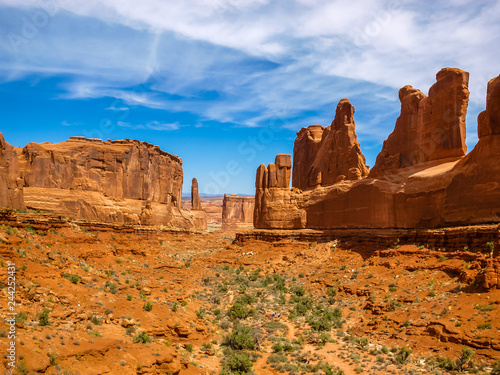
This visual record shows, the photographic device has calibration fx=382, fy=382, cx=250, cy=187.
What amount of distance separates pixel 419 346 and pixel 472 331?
214cm

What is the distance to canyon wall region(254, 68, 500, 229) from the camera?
23719 mm

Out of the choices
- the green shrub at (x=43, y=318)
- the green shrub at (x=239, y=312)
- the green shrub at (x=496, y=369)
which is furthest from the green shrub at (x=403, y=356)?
the green shrub at (x=43, y=318)

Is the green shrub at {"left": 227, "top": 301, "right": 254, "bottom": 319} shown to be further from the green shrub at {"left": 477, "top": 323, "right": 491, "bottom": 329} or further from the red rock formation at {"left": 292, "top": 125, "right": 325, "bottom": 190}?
the red rock formation at {"left": 292, "top": 125, "right": 325, "bottom": 190}

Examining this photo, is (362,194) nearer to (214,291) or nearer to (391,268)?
(391,268)

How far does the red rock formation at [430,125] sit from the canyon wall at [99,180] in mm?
32949

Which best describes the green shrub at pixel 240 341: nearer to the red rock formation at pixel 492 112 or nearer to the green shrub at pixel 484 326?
the green shrub at pixel 484 326

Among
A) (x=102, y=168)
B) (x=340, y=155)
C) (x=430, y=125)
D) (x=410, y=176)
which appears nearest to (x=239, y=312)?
(x=410, y=176)

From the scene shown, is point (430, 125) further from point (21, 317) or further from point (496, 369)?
point (21, 317)

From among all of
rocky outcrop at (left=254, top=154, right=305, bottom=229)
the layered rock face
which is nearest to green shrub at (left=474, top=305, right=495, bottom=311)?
rocky outcrop at (left=254, top=154, right=305, bottom=229)

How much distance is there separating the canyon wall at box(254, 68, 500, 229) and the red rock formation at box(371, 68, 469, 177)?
0.24ft

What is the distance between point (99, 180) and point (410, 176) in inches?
1752

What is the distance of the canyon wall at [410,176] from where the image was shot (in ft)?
77.8

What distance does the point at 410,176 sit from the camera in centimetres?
3030

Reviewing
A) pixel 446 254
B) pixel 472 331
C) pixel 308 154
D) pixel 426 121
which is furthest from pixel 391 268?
pixel 308 154
